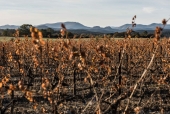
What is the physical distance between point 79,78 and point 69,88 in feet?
7.88

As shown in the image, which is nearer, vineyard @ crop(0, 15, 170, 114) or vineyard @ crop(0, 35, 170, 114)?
vineyard @ crop(0, 15, 170, 114)

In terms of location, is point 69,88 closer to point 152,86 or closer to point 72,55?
point 152,86

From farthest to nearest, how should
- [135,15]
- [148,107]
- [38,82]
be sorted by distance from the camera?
[38,82] < [148,107] < [135,15]

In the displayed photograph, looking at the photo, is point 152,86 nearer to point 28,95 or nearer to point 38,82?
point 38,82

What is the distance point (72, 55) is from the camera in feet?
8.25

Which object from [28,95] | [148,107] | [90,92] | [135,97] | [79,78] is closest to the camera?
[28,95]

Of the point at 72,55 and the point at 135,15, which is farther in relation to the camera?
the point at 135,15

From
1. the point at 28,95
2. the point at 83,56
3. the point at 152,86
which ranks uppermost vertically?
the point at 83,56

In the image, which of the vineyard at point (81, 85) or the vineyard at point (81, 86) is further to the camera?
the vineyard at point (81, 86)

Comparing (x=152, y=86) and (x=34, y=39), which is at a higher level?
(x=34, y=39)

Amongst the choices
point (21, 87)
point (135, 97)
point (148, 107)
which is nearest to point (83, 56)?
point (21, 87)

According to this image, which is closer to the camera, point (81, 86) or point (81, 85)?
point (81, 86)

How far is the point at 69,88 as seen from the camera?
1178 centimetres

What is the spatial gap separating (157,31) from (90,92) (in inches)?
337
